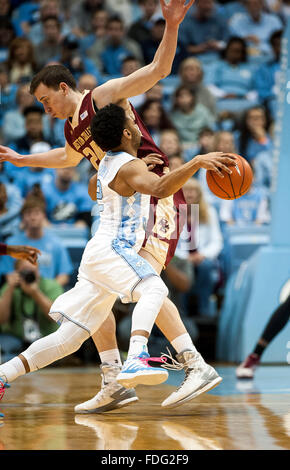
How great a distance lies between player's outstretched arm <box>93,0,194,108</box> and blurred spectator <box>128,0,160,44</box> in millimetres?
8533

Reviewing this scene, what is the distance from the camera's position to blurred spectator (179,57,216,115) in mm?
11211

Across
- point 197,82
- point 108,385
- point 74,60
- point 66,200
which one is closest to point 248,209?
point 66,200

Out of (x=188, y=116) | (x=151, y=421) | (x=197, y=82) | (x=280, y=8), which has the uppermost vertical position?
(x=280, y=8)

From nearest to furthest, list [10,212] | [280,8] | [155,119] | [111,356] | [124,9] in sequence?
[111,356] → [10,212] → [155,119] → [124,9] → [280,8]

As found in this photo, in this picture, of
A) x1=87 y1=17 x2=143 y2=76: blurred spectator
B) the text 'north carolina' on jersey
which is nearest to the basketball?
the text 'north carolina' on jersey

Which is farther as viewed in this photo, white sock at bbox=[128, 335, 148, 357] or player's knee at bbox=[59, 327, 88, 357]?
player's knee at bbox=[59, 327, 88, 357]

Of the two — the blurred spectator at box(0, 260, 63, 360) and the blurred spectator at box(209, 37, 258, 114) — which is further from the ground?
the blurred spectator at box(209, 37, 258, 114)

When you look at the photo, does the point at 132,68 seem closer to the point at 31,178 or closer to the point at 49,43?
the point at 49,43

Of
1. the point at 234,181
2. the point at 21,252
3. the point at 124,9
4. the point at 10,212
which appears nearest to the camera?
the point at 234,181

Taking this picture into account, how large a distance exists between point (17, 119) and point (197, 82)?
2.78 meters

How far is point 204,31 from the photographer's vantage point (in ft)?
42.7

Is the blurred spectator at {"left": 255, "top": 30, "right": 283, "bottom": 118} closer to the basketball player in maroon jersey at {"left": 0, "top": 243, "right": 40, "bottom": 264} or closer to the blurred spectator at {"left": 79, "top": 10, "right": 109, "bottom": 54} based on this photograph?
the blurred spectator at {"left": 79, "top": 10, "right": 109, "bottom": 54}

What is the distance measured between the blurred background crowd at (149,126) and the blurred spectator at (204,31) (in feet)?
0.07
